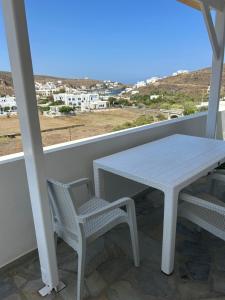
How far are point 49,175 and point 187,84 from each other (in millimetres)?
3309

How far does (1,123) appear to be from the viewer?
1.64 meters

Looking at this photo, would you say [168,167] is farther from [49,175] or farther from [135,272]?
[49,175]

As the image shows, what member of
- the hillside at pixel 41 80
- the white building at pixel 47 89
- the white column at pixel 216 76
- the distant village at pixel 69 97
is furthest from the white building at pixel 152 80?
the white building at pixel 47 89

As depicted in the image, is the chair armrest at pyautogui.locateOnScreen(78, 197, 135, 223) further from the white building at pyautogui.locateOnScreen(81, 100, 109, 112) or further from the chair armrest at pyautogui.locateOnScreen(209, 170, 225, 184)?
the white building at pyautogui.locateOnScreen(81, 100, 109, 112)

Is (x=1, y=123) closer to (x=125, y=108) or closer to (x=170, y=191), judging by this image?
(x=170, y=191)

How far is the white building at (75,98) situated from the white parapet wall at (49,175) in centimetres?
43

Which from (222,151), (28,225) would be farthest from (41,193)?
(222,151)

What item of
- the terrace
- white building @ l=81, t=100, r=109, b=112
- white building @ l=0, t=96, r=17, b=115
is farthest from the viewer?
white building @ l=81, t=100, r=109, b=112

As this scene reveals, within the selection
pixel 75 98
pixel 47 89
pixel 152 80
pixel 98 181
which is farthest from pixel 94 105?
pixel 152 80

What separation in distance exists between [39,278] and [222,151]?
6.24ft

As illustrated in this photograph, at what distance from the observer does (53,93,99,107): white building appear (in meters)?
2.11

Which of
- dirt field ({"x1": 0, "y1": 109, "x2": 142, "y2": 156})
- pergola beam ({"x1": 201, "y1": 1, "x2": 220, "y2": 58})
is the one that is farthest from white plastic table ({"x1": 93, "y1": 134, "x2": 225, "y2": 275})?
pergola beam ({"x1": 201, "y1": 1, "x2": 220, "y2": 58})

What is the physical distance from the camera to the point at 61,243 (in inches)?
75.4

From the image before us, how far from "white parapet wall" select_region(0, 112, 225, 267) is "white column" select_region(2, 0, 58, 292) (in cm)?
39
